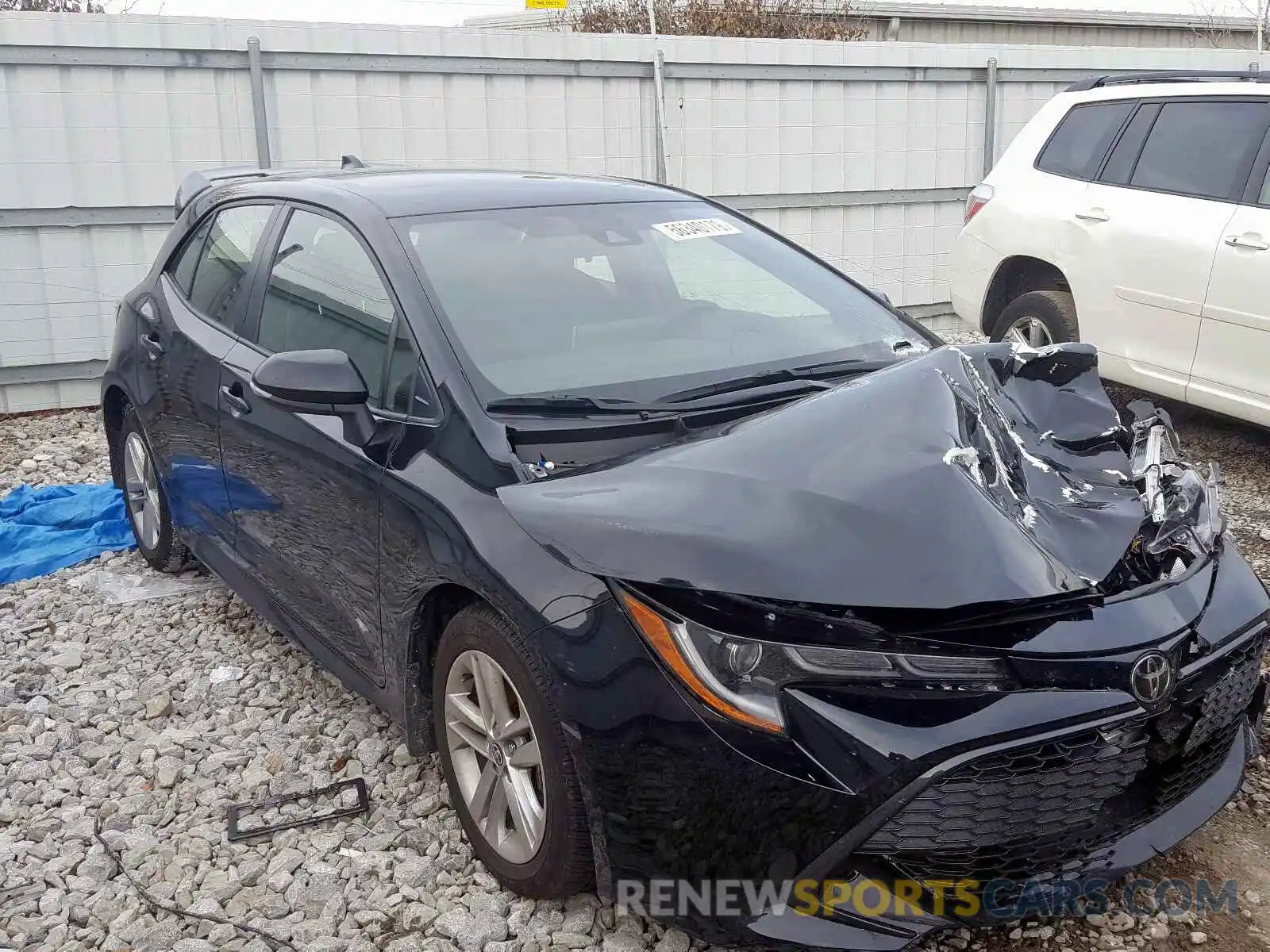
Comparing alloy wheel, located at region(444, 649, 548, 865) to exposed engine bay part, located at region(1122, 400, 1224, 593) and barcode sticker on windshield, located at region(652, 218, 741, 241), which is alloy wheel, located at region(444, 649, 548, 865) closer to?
exposed engine bay part, located at region(1122, 400, 1224, 593)

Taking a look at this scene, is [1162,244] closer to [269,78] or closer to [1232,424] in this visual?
[1232,424]

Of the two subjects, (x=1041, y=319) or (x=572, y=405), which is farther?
(x=1041, y=319)

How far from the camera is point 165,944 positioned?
265 cm

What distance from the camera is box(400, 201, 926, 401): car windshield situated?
295 cm

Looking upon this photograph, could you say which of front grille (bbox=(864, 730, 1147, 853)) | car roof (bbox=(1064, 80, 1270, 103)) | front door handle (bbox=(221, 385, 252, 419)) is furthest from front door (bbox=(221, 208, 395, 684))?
car roof (bbox=(1064, 80, 1270, 103))

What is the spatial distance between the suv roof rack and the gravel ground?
2512 mm

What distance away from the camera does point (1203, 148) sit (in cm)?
570

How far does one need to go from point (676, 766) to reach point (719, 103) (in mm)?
7920

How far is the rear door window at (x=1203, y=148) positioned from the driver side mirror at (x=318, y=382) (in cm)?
449

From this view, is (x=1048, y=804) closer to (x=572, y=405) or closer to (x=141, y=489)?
(x=572, y=405)

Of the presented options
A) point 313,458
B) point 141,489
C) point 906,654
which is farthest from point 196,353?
point 906,654

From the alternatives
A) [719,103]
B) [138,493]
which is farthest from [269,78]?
[138,493]

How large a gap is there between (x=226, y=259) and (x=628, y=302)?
5.39ft

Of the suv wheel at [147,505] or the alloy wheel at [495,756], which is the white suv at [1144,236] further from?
the suv wheel at [147,505]
